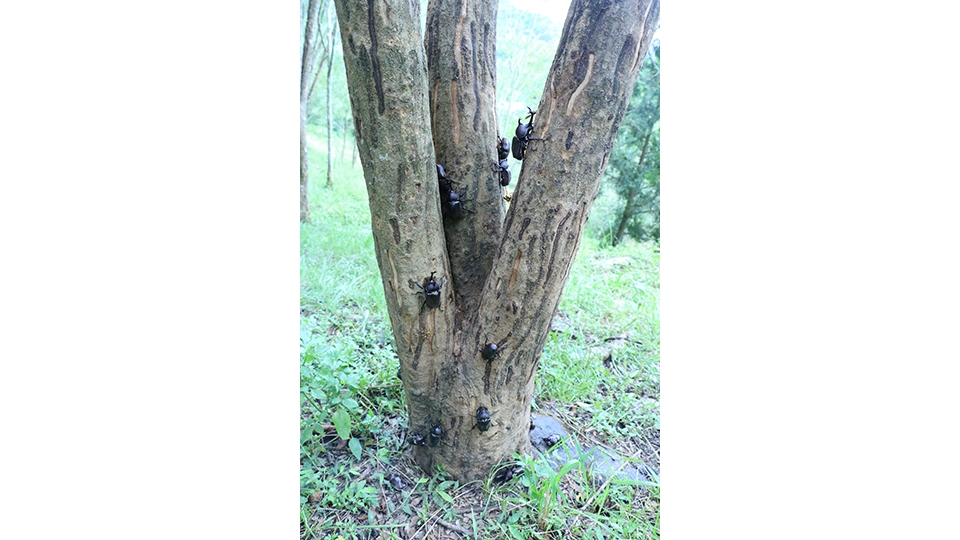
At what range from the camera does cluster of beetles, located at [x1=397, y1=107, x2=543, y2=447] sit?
4.10 feet

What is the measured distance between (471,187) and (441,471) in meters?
0.86

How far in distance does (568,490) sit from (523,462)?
0.51 ft

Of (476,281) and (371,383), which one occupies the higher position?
(476,281)

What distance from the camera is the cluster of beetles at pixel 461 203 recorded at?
1.25m

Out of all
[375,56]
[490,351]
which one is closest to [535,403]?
[490,351]

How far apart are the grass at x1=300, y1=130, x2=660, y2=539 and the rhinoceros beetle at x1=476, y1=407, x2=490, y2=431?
187 mm

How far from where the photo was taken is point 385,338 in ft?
6.88

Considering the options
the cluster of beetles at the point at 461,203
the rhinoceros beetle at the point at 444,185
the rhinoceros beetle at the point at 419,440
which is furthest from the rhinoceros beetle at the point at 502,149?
the rhinoceros beetle at the point at 419,440

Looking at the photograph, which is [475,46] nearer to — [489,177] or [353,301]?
[489,177]

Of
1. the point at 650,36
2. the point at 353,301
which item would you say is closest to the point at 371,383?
the point at 353,301

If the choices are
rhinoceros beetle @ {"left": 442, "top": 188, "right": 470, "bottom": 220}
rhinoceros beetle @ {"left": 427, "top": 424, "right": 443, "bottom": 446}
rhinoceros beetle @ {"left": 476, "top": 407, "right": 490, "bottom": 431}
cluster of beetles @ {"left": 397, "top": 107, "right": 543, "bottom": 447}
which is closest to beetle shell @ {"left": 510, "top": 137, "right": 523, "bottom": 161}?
cluster of beetles @ {"left": 397, "top": 107, "right": 543, "bottom": 447}

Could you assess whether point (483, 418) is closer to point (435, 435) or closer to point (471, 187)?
point (435, 435)

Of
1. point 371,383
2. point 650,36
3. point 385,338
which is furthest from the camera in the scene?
point 385,338

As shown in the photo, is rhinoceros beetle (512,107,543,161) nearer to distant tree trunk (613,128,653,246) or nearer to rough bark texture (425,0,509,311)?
rough bark texture (425,0,509,311)
